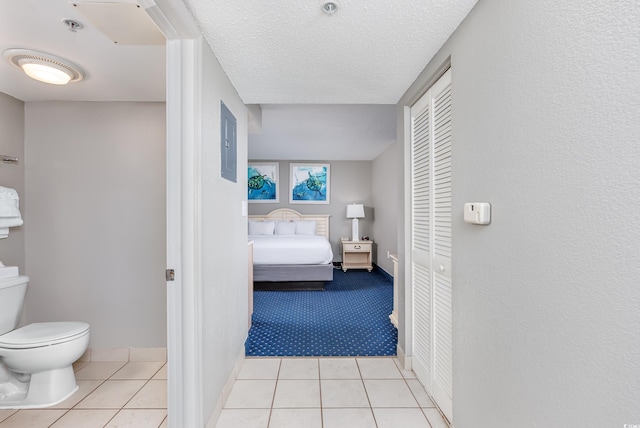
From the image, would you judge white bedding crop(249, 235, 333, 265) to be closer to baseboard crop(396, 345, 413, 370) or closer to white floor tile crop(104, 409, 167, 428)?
baseboard crop(396, 345, 413, 370)

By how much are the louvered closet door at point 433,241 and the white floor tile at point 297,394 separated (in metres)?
0.73

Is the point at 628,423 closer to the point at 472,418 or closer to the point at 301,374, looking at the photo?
the point at 472,418

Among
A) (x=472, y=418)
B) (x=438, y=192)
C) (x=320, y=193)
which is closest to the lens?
(x=472, y=418)

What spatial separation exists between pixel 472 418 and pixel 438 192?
1105 mm

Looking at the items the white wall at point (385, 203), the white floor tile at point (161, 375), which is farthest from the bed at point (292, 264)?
the white floor tile at point (161, 375)

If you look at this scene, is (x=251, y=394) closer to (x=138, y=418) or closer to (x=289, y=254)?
(x=138, y=418)

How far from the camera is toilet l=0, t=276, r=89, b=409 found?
1.77 m

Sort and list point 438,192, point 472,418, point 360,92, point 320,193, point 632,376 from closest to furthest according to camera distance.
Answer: point 632,376
point 472,418
point 438,192
point 360,92
point 320,193

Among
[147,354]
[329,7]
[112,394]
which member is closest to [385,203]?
[147,354]

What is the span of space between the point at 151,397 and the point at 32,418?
613 millimetres

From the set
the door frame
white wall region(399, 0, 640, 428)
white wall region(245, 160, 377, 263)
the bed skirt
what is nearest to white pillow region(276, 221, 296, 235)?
white wall region(245, 160, 377, 263)

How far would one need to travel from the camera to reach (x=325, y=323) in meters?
3.12

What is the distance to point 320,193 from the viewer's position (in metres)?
6.54

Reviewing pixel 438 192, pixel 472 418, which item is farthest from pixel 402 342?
pixel 438 192
